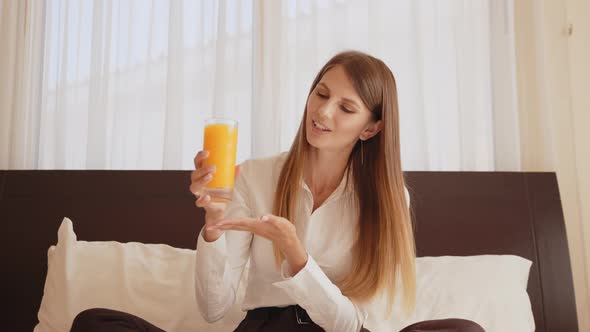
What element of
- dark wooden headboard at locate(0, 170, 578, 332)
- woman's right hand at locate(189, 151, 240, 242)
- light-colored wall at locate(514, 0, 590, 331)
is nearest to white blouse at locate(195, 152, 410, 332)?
woman's right hand at locate(189, 151, 240, 242)

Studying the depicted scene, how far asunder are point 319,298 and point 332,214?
1.17ft

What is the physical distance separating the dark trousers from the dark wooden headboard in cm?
88

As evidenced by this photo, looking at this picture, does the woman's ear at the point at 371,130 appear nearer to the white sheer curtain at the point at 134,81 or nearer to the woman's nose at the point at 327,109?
the woman's nose at the point at 327,109

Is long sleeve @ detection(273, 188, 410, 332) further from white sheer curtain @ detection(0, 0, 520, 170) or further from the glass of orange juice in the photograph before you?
white sheer curtain @ detection(0, 0, 520, 170)

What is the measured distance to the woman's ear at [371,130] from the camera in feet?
5.63

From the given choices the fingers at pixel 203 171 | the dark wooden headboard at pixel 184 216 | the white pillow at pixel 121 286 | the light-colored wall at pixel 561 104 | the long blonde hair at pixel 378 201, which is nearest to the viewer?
the fingers at pixel 203 171

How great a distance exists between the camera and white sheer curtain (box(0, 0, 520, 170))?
2578 millimetres

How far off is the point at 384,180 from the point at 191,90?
130cm

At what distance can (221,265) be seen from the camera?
4.83ft

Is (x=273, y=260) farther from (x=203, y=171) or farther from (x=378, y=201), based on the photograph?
(x=203, y=171)

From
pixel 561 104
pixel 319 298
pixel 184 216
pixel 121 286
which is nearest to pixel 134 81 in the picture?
pixel 184 216

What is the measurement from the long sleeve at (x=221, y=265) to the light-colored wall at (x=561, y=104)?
156 cm

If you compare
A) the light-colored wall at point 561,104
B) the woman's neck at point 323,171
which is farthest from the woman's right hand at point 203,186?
the light-colored wall at point 561,104

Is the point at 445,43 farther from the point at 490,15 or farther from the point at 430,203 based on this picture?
the point at 430,203
